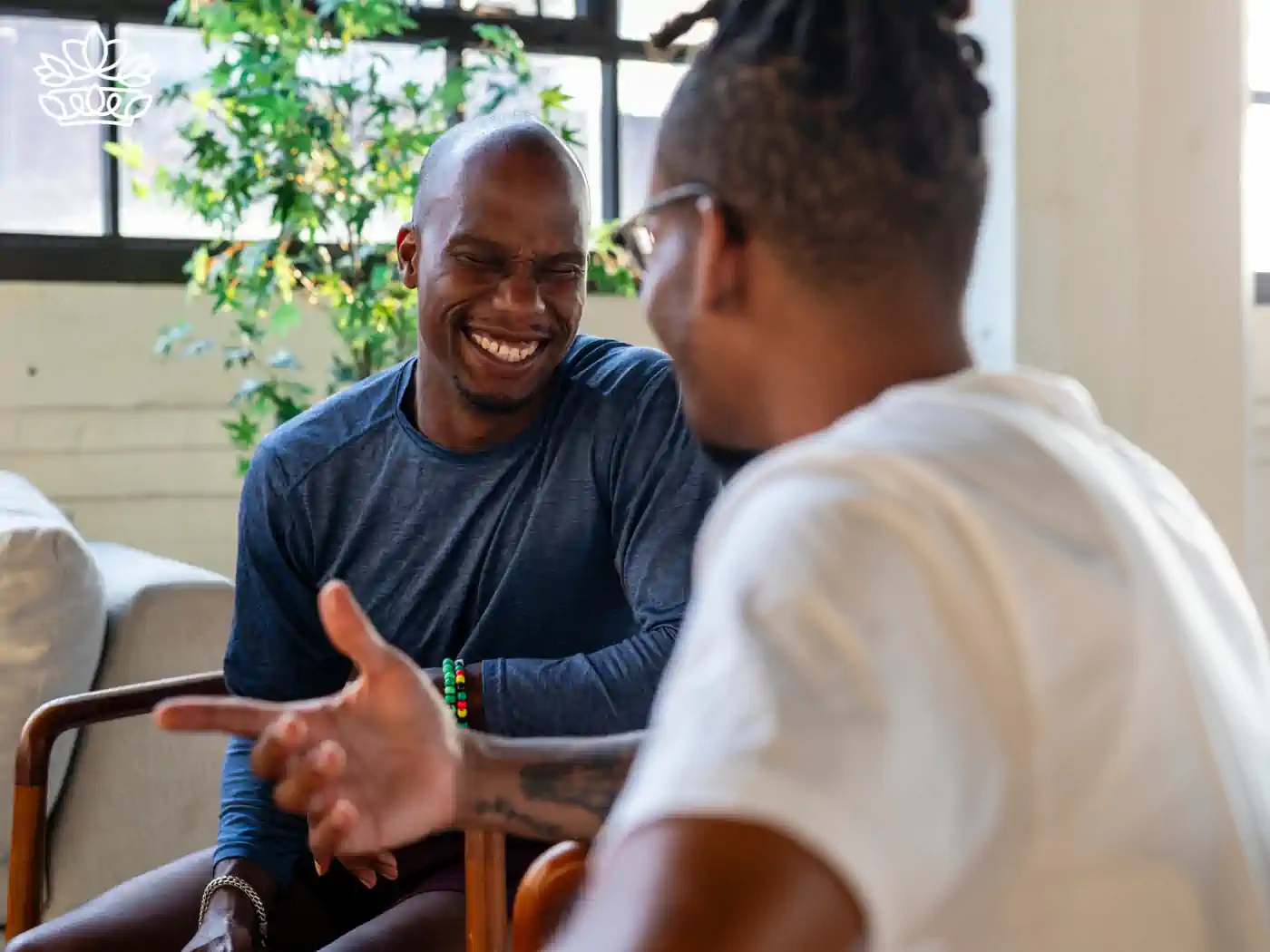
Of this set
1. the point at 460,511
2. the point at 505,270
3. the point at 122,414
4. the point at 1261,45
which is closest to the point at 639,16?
the point at 122,414

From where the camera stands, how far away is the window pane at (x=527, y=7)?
3.51 metres

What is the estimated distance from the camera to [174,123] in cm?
334

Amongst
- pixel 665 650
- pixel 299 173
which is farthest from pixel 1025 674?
pixel 299 173

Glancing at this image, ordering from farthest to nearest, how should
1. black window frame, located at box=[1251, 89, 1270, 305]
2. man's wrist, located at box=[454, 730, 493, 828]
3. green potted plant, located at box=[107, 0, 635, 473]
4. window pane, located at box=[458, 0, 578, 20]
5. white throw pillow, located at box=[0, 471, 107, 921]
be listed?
1. black window frame, located at box=[1251, 89, 1270, 305]
2. window pane, located at box=[458, 0, 578, 20]
3. green potted plant, located at box=[107, 0, 635, 473]
4. white throw pillow, located at box=[0, 471, 107, 921]
5. man's wrist, located at box=[454, 730, 493, 828]

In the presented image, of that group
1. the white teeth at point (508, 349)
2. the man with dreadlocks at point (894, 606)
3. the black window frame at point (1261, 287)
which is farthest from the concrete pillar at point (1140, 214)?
the black window frame at point (1261, 287)

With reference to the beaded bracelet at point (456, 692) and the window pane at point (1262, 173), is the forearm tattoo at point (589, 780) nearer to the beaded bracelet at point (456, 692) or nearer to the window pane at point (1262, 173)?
the beaded bracelet at point (456, 692)

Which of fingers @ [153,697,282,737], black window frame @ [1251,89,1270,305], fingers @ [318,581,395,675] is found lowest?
fingers @ [153,697,282,737]

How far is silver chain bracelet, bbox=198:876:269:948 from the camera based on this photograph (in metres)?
1.56

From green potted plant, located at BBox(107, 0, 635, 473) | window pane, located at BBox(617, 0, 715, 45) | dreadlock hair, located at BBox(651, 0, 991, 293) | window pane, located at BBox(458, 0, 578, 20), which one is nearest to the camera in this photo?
dreadlock hair, located at BBox(651, 0, 991, 293)

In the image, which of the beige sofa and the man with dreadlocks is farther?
the beige sofa

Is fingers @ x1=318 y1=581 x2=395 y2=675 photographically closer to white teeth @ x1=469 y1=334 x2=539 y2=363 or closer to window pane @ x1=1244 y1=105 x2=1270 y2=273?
white teeth @ x1=469 y1=334 x2=539 y2=363

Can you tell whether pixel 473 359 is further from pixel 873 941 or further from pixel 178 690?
pixel 873 941

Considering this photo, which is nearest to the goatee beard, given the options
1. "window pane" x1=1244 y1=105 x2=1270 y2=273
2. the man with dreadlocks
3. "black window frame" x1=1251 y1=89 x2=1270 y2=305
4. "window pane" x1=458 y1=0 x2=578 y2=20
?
the man with dreadlocks

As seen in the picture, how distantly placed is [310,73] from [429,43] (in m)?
0.29
